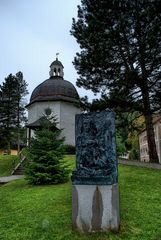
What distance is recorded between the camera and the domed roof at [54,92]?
1347 inches

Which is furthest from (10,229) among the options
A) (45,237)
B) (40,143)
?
(40,143)

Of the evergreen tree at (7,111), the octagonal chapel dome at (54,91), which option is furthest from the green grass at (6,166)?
the evergreen tree at (7,111)

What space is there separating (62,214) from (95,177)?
7.74ft

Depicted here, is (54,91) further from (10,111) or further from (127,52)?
(127,52)

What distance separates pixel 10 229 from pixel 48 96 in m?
27.6

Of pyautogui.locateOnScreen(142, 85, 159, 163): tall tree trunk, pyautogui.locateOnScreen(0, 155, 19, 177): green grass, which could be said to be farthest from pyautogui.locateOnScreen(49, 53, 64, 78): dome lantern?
pyautogui.locateOnScreen(142, 85, 159, 163): tall tree trunk

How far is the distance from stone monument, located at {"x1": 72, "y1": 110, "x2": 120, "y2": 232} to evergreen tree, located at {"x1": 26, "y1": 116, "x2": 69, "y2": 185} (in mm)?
7793

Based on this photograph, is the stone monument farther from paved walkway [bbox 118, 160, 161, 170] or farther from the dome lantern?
the dome lantern

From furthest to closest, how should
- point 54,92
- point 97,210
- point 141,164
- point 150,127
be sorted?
point 54,92, point 150,127, point 141,164, point 97,210

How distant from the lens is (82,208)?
688 cm

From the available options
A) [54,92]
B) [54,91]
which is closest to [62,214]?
[54,92]

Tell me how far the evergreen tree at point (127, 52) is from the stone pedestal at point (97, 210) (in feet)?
40.4

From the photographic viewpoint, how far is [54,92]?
114ft

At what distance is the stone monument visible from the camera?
673cm
